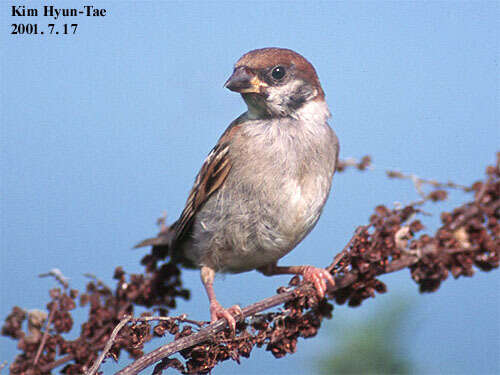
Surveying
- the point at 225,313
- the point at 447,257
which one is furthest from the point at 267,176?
the point at 447,257

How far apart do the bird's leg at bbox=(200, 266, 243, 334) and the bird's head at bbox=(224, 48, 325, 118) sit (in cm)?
108

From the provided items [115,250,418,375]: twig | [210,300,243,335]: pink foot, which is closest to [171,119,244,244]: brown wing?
[210,300,243,335]: pink foot

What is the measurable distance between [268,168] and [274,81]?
1.67ft

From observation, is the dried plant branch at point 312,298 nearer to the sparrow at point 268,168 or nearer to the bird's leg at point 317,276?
the bird's leg at point 317,276

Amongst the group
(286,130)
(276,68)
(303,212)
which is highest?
(276,68)

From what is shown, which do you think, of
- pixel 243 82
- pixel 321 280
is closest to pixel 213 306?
pixel 321 280

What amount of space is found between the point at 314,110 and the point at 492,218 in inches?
55.8

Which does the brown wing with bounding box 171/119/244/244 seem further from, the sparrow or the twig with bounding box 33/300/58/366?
the twig with bounding box 33/300/58/366

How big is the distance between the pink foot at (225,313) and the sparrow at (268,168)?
0.01 meters

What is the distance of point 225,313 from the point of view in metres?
2.90

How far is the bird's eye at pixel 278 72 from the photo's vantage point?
3.21 metres

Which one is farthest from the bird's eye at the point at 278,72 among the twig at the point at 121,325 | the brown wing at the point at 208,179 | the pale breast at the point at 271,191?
the twig at the point at 121,325

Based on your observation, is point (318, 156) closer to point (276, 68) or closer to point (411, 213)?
point (276, 68)

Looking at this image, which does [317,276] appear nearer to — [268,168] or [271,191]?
[271,191]
